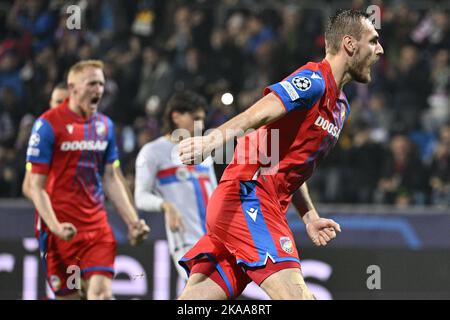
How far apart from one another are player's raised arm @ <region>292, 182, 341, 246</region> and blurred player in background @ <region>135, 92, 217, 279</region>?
191 cm

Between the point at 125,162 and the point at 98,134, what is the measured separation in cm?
433

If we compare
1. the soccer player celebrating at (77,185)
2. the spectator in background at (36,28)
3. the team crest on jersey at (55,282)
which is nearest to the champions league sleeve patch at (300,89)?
the soccer player celebrating at (77,185)

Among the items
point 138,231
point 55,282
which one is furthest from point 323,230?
point 55,282

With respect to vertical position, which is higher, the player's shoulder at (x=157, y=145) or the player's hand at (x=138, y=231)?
the player's shoulder at (x=157, y=145)

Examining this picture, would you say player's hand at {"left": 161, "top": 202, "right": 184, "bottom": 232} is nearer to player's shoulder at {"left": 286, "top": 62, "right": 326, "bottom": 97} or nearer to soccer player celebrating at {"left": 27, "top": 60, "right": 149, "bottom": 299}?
soccer player celebrating at {"left": 27, "top": 60, "right": 149, "bottom": 299}

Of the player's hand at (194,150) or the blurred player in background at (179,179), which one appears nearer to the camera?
the player's hand at (194,150)

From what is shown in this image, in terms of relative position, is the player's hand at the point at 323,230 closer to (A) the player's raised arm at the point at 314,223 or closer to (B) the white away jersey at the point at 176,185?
(A) the player's raised arm at the point at 314,223

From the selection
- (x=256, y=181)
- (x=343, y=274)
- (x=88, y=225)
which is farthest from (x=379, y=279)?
(x=256, y=181)

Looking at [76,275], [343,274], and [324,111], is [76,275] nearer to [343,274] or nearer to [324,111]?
[324,111]

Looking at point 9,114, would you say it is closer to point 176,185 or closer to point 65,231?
point 176,185

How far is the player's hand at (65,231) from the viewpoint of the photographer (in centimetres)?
675

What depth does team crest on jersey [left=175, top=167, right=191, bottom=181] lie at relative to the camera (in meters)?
7.61

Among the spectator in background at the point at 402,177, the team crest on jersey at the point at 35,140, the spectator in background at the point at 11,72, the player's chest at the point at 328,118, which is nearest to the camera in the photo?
the player's chest at the point at 328,118
